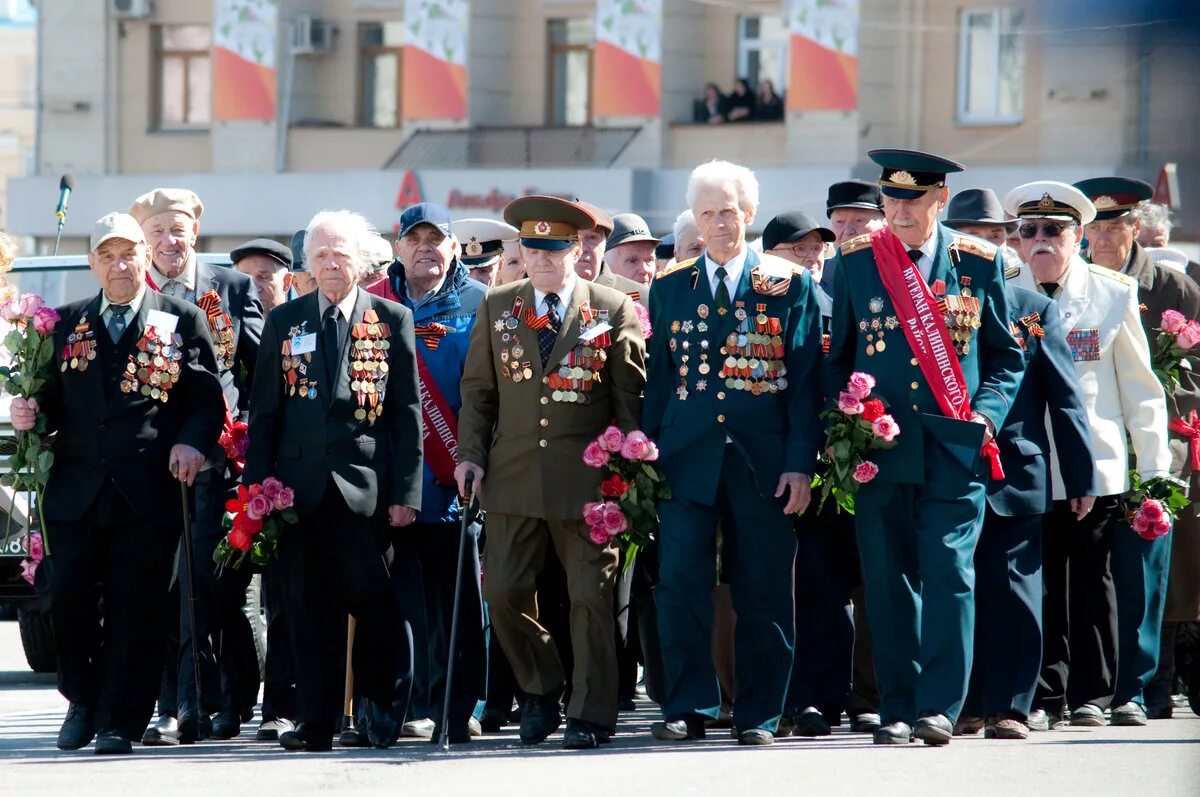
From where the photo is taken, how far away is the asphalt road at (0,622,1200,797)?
540 centimetres

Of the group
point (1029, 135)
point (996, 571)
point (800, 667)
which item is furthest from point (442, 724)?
point (1029, 135)

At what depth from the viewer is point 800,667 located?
279 inches

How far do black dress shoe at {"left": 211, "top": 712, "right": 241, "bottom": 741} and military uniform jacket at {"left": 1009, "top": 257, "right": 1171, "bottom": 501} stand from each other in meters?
3.48

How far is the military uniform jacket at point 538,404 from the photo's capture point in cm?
677

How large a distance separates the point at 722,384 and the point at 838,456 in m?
0.50

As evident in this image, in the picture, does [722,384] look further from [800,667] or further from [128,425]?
[128,425]

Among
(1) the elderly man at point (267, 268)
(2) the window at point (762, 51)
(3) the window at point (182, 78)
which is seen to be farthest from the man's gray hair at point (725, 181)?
(3) the window at point (182, 78)

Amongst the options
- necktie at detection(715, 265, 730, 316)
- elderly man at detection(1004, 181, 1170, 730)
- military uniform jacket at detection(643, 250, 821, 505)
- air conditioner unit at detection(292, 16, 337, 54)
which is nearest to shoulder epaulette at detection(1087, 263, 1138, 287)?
elderly man at detection(1004, 181, 1170, 730)

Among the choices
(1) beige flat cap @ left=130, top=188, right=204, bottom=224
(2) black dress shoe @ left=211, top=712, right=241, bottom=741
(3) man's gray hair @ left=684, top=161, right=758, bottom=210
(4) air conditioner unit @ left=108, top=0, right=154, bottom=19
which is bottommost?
(2) black dress shoe @ left=211, top=712, right=241, bottom=741

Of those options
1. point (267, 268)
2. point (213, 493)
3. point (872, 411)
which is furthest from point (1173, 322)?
point (267, 268)

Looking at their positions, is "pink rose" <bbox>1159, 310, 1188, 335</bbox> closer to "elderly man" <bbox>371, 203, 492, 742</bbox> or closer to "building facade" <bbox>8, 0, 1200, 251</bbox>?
"elderly man" <bbox>371, 203, 492, 742</bbox>

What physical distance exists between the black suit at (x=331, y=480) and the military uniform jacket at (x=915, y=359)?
154 cm

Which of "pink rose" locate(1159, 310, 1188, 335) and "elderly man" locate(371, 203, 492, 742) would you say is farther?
"pink rose" locate(1159, 310, 1188, 335)

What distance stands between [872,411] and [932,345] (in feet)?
1.04
